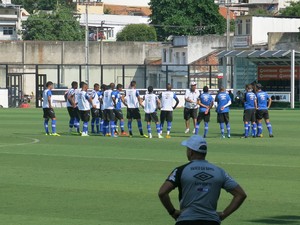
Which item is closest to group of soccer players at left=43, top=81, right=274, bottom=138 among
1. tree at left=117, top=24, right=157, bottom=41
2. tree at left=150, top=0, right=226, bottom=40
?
tree at left=150, top=0, right=226, bottom=40

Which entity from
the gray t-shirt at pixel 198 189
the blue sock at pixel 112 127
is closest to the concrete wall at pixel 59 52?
the blue sock at pixel 112 127

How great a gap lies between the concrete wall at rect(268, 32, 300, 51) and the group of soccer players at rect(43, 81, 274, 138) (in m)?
52.3

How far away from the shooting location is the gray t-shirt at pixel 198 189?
10.5m

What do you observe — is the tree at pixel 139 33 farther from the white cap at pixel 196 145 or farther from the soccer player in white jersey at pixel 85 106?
the white cap at pixel 196 145

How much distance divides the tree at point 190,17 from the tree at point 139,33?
149 inches

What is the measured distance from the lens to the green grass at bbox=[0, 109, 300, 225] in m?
17.0

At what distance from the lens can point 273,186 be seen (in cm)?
2080

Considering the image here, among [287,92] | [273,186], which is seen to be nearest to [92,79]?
[287,92]

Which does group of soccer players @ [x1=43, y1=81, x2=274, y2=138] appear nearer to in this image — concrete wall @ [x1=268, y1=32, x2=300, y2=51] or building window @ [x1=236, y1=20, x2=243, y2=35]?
concrete wall @ [x1=268, y1=32, x2=300, y2=51]

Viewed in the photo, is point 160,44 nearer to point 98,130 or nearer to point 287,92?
point 287,92

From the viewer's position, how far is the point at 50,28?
439ft

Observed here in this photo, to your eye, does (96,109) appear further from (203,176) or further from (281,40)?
(281,40)

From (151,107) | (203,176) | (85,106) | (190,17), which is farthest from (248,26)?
(203,176)

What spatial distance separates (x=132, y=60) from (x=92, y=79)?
19.0 meters
